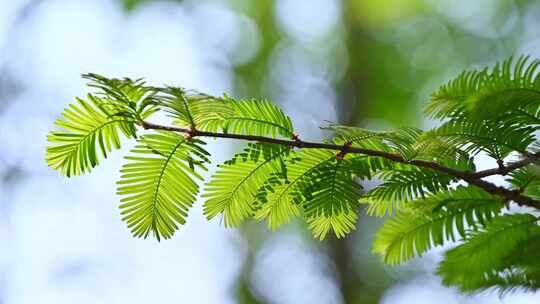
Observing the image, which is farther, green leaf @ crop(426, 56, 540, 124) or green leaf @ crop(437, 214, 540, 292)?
green leaf @ crop(437, 214, 540, 292)

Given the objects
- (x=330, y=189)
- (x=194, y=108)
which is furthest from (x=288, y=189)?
(x=194, y=108)

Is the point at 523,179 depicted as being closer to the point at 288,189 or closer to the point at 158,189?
the point at 288,189

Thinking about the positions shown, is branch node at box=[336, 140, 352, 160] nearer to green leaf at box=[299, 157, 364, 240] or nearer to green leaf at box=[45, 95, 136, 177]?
green leaf at box=[299, 157, 364, 240]

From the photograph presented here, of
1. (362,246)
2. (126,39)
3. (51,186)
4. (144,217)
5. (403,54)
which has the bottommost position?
(144,217)

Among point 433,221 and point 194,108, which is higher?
point 194,108

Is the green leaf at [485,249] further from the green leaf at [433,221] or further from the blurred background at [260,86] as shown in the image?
the blurred background at [260,86]

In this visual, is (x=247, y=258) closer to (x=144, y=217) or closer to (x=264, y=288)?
(x=264, y=288)

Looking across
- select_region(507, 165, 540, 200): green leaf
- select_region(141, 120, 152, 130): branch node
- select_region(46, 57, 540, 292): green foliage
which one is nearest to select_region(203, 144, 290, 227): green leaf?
select_region(46, 57, 540, 292): green foliage

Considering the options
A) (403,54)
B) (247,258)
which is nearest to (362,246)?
(247,258)
